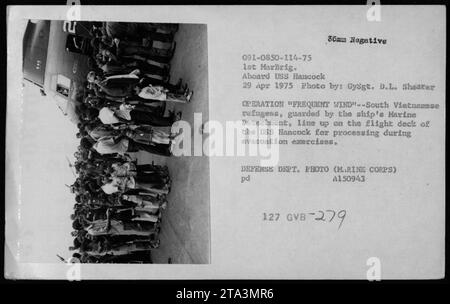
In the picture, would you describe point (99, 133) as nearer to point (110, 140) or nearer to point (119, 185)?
point (110, 140)

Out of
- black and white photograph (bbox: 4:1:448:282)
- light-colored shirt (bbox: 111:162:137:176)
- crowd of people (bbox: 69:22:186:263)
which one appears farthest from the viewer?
light-colored shirt (bbox: 111:162:137:176)

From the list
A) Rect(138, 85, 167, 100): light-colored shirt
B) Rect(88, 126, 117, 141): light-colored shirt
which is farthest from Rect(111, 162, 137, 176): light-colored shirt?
Rect(138, 85, 167, 100): light-colored shirt

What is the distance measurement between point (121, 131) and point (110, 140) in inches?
3.2

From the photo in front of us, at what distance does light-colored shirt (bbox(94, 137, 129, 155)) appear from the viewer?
2699mm

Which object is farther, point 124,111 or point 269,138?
point 124,111

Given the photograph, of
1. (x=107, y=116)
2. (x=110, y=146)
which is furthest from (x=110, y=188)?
(x=107, y=116)

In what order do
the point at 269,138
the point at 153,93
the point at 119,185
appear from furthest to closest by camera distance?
the point at 119,185
the point at 153,93
the point at 269,138

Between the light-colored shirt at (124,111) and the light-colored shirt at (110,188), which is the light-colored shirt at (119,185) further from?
the light-colored shirt at (124,111)

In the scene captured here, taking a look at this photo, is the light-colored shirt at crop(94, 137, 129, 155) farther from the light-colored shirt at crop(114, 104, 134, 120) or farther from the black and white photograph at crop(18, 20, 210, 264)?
the light-colored shirt at crop(114, 104, 134, 120)

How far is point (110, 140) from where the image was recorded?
8.90ft

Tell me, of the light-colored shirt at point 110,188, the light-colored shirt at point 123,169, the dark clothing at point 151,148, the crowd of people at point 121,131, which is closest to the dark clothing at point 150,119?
the crowd of people at point 121,131

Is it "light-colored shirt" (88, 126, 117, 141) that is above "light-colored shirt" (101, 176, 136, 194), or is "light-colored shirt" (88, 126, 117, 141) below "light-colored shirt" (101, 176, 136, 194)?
above

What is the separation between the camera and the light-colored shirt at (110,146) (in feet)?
8.86

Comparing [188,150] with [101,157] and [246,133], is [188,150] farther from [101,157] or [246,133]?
[101,157]
